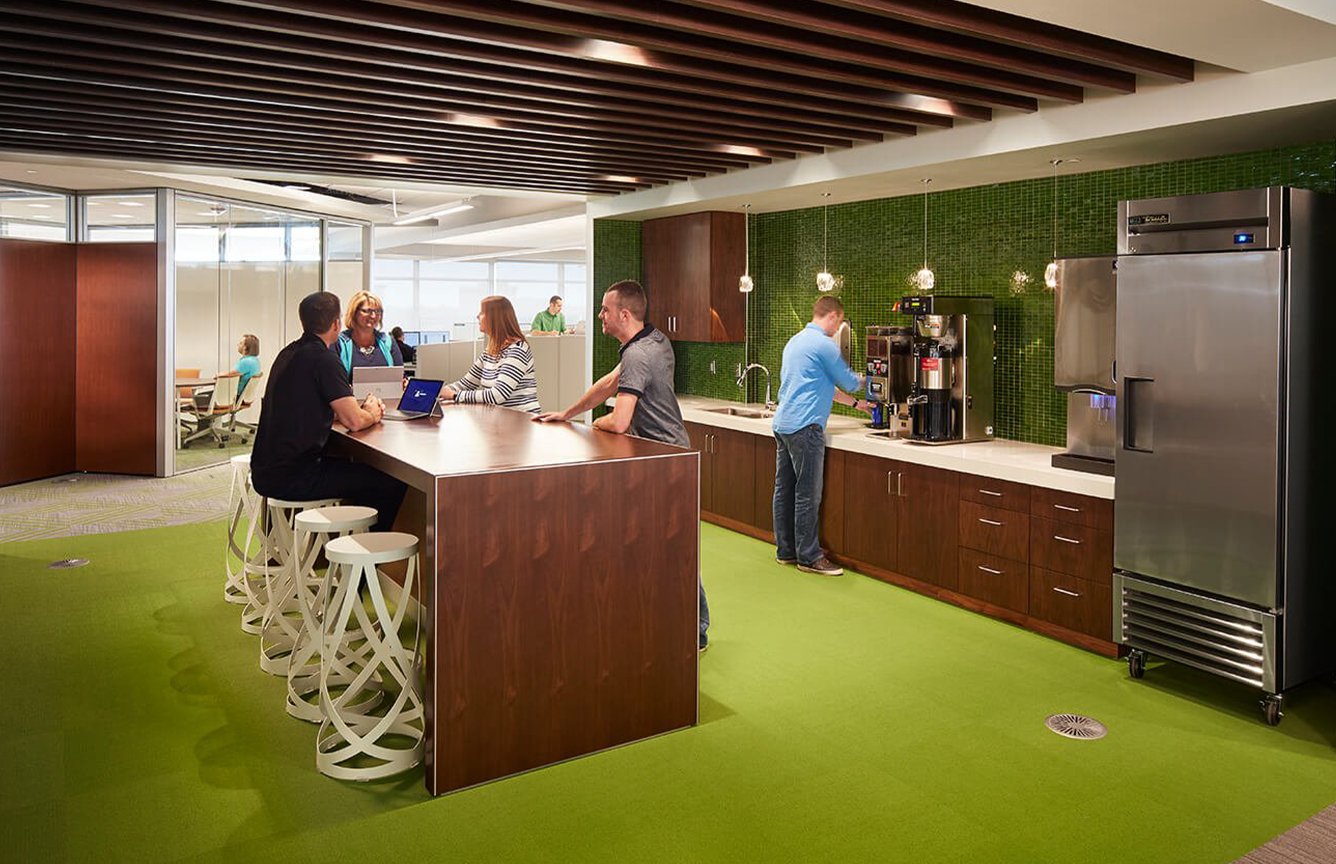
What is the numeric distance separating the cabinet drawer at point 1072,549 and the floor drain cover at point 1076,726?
3.03 feet

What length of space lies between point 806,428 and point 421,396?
7.92 ft

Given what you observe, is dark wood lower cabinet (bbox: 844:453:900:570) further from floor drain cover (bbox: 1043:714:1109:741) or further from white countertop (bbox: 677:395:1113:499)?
floor drain cover (bbox: 1043:714:1109:741)

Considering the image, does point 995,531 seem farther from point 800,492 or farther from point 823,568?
point 800,492

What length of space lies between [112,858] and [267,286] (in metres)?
8.08

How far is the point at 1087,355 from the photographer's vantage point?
16.8 feet

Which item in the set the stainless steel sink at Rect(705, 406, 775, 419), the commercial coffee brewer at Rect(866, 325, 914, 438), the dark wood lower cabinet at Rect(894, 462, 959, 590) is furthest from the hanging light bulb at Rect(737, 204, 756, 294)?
the dark wood lower cabinet at Rect(894, 462, 959, 590)

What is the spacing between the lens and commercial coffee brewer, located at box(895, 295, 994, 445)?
228 inches

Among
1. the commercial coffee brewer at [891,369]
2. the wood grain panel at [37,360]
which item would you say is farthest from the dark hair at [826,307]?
the wood grain panel at [37,360]

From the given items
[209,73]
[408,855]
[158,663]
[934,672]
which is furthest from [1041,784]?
[209,73]

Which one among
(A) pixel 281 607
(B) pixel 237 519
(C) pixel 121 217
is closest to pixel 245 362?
(C) pixel 121 217

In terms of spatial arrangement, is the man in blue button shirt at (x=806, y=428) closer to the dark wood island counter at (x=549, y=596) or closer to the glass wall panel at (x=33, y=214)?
the dark wood island counter at (x=549, y=596)

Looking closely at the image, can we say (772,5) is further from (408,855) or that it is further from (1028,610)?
(1028,610)

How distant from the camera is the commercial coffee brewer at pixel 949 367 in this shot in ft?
19.0

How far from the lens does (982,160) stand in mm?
5223
